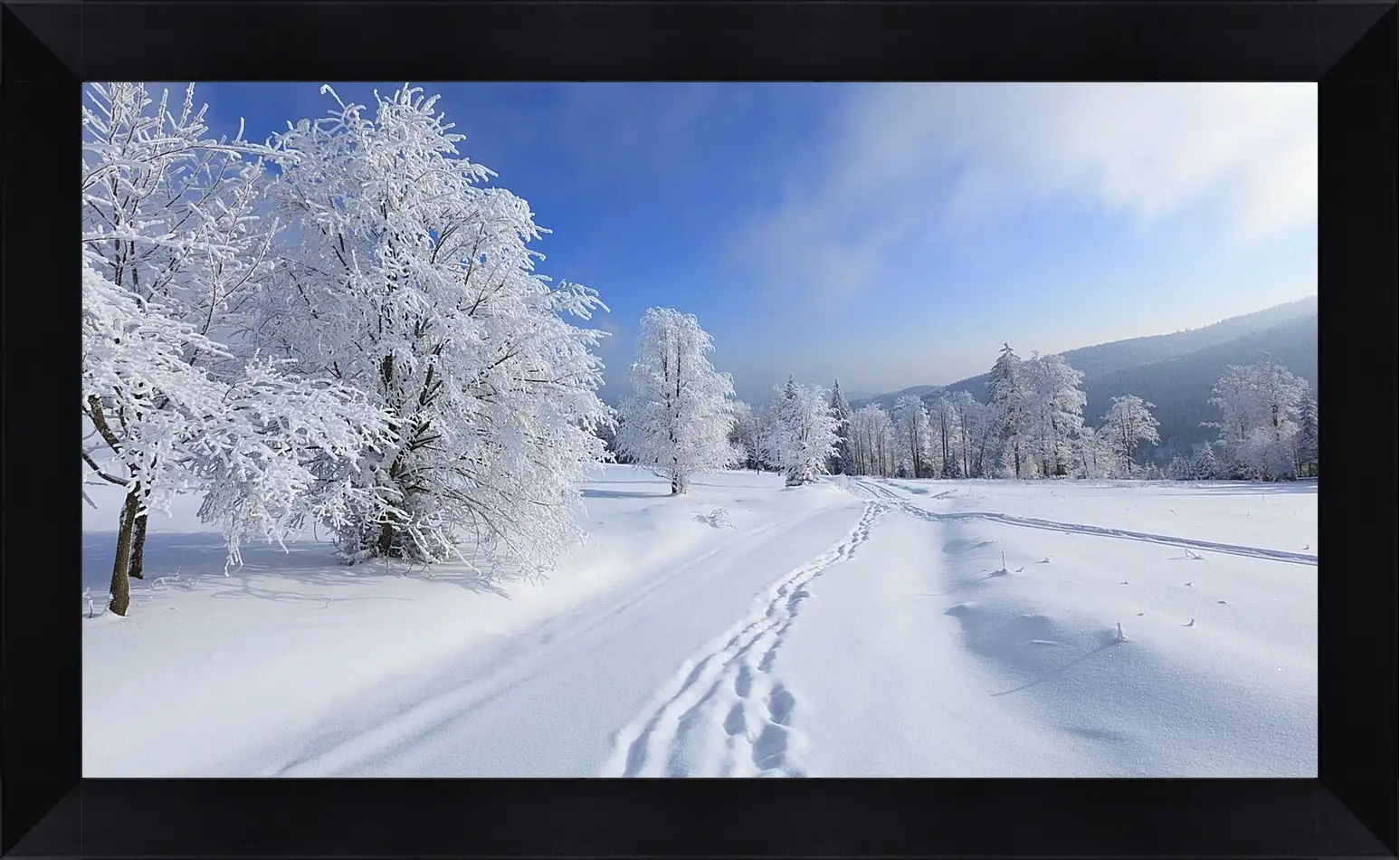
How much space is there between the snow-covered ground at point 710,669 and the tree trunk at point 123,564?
110 mm

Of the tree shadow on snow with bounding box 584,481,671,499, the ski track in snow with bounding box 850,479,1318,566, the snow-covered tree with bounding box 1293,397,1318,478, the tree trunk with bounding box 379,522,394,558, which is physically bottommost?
the tree shadow on snow with bounding box 584,481,671,499

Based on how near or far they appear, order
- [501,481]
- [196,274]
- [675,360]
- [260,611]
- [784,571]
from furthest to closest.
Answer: [675,360] < [784,571] < [501,481] < [196,274] < [260,611]

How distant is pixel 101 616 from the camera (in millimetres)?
2760

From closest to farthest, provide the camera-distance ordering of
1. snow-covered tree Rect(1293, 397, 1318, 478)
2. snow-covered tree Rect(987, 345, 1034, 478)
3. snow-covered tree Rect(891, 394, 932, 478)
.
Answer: snow-covered tree Rect(1293, 397, 1318, 478), snow-covered tree Rect(987, 345, 1034, 478), snow-covered tree Rect(891, 394, 932, 478)

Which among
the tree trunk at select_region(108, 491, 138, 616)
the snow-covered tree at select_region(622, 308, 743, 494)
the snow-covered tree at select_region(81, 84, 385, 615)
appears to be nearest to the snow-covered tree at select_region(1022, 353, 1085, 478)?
the snow-covered tree at select_region(622, 308, 743, 494)

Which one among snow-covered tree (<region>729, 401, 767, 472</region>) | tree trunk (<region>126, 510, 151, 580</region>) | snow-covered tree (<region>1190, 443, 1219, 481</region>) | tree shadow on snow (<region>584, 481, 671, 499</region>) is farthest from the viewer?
snow-covered tree (<region>729, 401, 767, 472</region>)

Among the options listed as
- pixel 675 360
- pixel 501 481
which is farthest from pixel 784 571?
pixel 675 360

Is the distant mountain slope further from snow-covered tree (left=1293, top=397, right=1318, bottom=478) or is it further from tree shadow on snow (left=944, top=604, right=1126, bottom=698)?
tree shadow on snow (left=944, top=604, right=1126, bottom=698)

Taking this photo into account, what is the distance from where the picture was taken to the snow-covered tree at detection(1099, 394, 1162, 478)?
14.0 metres

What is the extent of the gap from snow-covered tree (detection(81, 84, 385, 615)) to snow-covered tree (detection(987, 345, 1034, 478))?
60.6ft

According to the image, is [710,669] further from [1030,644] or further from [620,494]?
[620,494]

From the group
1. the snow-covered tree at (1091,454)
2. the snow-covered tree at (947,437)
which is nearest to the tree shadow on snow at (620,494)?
the snow-covered tree at (1091,454)
